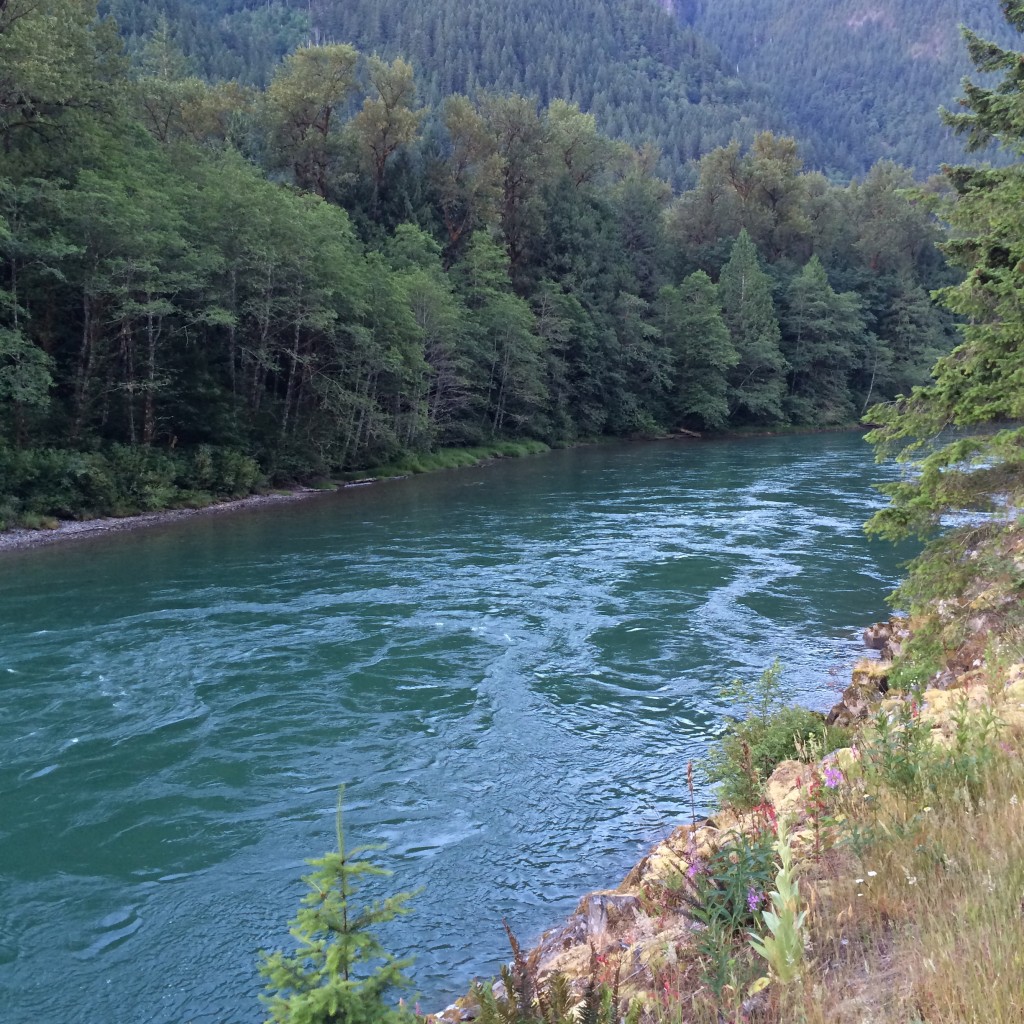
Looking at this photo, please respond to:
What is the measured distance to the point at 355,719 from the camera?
456 inches

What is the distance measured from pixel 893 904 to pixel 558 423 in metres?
52.9

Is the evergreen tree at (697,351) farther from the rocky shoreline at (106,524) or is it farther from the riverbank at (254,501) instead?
the rocky shoreline at (106,524)

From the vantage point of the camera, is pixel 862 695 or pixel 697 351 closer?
pixel 862 695

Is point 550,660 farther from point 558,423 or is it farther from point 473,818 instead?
point 558,423

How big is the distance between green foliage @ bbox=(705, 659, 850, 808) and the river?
0.83 meters

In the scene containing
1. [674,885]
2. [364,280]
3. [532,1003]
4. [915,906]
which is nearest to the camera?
[532,1003]

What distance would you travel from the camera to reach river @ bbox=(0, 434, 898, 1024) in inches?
284

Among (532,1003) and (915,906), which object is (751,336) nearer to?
(915,906)

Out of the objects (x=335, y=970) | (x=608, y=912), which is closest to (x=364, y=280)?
(x=608, y=912)

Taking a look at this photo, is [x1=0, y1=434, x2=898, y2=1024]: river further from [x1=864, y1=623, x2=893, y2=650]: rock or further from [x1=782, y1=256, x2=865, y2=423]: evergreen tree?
[x1=782, y1=256, x2=865, y2=423]: evergreen tree

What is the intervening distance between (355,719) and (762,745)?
5.25 metres

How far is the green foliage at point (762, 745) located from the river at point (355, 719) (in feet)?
2.73

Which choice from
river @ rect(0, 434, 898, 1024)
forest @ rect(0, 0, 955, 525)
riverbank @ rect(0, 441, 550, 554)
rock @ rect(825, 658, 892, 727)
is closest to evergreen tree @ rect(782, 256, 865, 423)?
forest @ rect(0, 0, 955, 525)

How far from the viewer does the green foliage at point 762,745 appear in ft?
25.5
